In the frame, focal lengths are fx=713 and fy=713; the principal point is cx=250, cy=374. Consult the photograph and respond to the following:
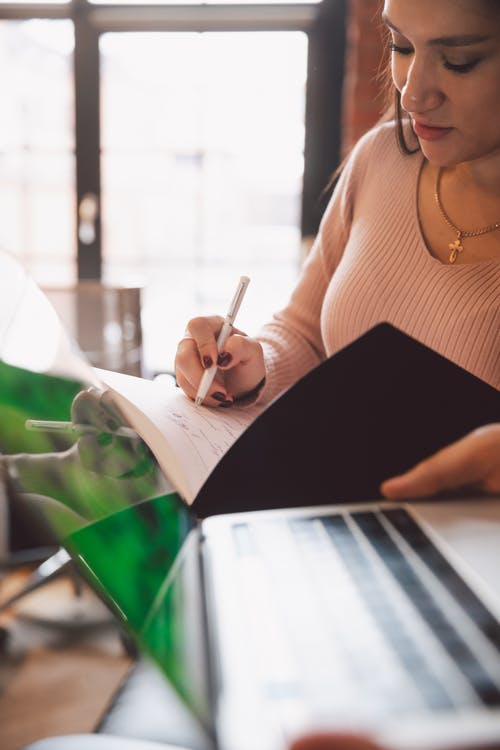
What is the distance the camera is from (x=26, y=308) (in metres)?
0.60

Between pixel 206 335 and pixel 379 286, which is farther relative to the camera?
pixel 379 286

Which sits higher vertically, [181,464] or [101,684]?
[181,464]

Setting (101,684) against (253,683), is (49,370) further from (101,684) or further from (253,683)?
(101,684)

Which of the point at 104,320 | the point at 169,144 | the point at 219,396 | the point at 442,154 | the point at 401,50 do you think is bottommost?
the point at 104,320

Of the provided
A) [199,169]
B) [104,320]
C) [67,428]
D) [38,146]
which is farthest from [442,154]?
[38,146]

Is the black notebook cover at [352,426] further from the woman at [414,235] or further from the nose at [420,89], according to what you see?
the nose at [420,89]

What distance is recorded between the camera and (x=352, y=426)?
51cm

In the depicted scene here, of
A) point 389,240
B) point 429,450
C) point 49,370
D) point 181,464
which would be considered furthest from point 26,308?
point 389,240

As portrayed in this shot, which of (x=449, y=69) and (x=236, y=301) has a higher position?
(x=449, y=69)

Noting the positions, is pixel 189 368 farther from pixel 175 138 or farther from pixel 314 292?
pixel 175 138

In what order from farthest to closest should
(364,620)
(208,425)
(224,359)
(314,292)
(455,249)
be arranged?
(314,292) < (455,249) < (224,359) < (208,425) < (364,620)

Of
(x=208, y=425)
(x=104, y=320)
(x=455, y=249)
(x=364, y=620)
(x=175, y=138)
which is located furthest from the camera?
(x=175, y=138)

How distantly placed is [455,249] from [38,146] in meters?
2.64

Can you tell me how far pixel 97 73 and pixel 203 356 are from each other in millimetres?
2513
